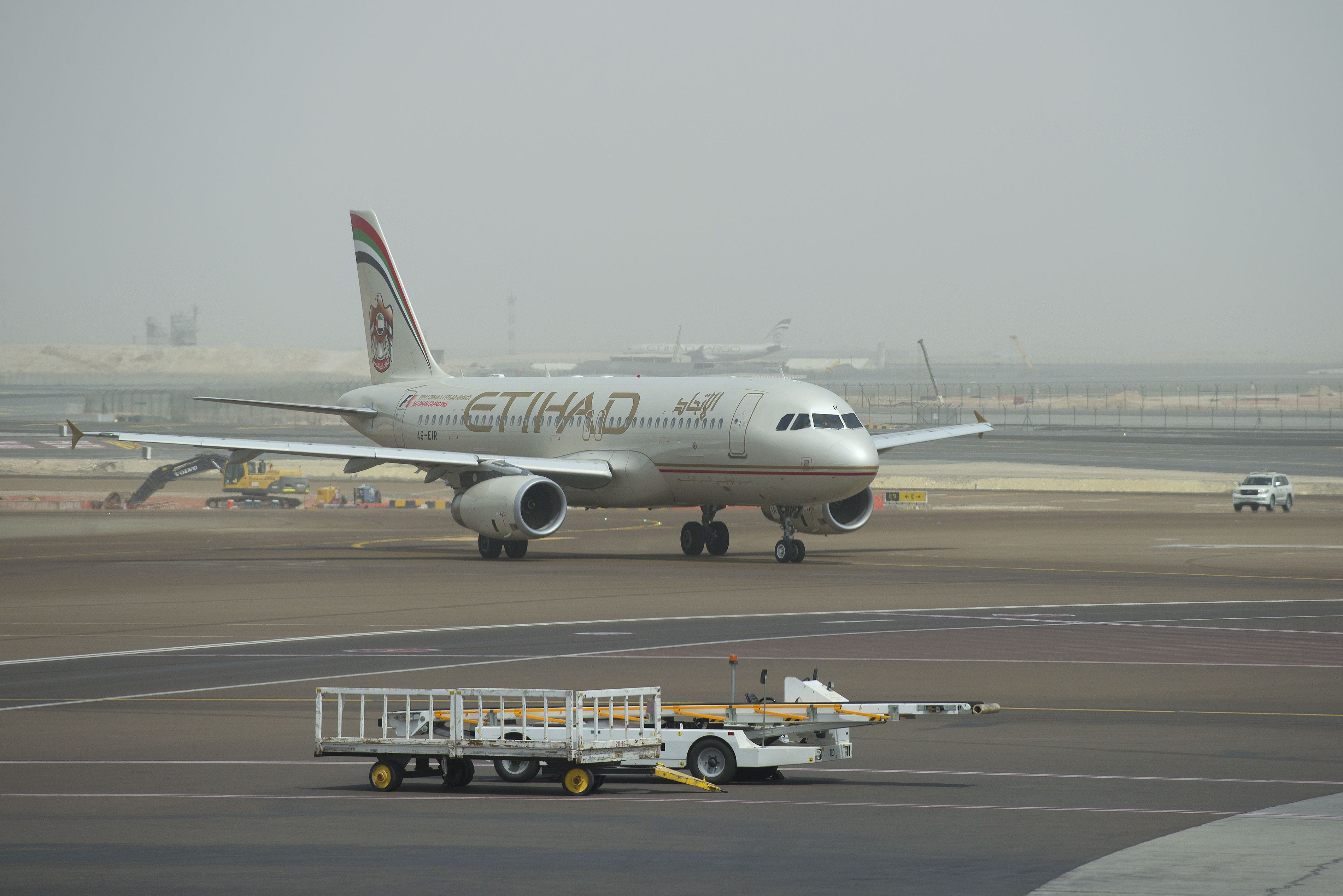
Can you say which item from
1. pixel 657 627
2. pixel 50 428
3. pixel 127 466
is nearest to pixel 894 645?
pixel 657 627

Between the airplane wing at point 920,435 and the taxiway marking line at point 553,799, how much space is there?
107 ft

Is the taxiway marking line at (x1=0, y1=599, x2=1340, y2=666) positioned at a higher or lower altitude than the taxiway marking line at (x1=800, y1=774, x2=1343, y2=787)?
lower

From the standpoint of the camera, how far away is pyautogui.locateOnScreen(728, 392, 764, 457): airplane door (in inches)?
1766

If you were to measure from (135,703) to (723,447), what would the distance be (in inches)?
989

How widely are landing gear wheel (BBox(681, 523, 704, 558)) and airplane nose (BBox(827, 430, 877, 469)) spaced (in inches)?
295

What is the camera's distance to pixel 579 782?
15.5 metres

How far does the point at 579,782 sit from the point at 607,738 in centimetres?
67

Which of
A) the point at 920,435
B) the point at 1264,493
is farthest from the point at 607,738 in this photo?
the point at 1264,493

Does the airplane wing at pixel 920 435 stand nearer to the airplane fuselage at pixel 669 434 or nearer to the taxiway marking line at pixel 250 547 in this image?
the airplane fuselage at pixel 669 434

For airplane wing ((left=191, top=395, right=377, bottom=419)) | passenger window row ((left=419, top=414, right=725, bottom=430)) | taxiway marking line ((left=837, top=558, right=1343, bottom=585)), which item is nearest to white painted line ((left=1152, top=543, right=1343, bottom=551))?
taxiway marking line ((left=837, top=558, right=1343, bottom=585))

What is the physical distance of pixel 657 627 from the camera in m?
31.0

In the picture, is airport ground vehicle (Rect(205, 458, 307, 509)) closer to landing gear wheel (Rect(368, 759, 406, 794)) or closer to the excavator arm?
the excavator arm

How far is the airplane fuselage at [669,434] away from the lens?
43.9m

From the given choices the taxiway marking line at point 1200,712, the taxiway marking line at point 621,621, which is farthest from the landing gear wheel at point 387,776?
the taxiway marking line at point 621,621
